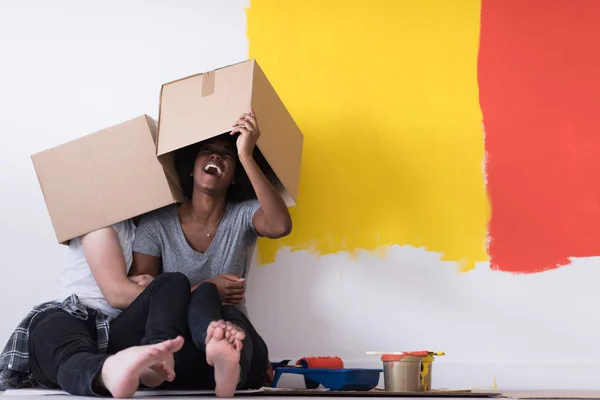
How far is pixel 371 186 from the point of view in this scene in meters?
2.06

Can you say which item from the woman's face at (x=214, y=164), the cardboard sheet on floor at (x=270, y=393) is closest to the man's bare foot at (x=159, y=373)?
the cardboard sheet on floor at (x=270, y=393)

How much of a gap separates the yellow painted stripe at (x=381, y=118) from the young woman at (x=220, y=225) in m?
0.25

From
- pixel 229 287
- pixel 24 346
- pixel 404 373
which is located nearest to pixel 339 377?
pixel 404 373

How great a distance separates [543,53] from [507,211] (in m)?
0.48

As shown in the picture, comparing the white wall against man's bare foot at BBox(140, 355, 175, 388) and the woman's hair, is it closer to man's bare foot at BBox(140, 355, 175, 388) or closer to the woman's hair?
the woman's hair

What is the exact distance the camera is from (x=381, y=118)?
208 cm

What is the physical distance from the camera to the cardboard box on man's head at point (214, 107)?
5.24 feet

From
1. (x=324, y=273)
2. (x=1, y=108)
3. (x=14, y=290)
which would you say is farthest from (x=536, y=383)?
(x=1, y=108)

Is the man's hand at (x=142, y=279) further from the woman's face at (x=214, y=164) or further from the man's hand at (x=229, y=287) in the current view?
the woman's face at (x=214, y=164)

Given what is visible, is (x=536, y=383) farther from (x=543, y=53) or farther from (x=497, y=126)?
(x=543, y=53)

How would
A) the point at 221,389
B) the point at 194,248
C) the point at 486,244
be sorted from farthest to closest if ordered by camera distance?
the point at 486,244 < the point at 194,248 < the point at 221,389

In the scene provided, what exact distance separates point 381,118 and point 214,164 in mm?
583

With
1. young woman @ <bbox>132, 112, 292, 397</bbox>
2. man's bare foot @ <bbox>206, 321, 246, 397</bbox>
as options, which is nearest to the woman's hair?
young woman @ <bbox>132, 112, 292, 397</bbox>

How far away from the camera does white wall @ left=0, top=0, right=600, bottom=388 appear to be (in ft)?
6.40
